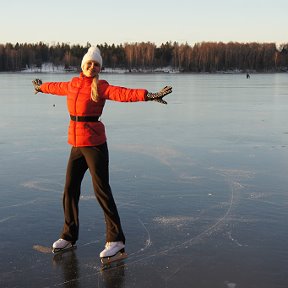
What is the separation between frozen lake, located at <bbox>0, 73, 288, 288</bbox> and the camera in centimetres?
335

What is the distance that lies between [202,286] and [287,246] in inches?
42.1

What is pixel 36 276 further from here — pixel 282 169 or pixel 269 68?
pixel 269 68

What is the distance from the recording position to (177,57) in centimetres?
11988

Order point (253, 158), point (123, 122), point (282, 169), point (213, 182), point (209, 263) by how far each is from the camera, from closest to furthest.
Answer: point (209, 263)
point (213, 182)
point (282, 169)
point (253, 158)
point (123, 122)

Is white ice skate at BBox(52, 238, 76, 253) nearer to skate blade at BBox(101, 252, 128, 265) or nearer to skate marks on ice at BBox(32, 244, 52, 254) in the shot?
skate marks on ice at BBox(32, 244, 52, 254)

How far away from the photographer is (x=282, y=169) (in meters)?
6.90

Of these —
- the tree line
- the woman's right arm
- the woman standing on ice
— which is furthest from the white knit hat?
the tree line

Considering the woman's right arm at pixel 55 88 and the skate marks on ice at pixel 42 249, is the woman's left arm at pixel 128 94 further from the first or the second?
the skate marks on ice at pixel 42 249

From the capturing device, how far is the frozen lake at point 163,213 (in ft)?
11.0

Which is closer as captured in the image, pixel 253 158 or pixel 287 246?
pixel 287 246

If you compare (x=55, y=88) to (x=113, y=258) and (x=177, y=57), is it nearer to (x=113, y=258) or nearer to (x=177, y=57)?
(x=113, y=258)

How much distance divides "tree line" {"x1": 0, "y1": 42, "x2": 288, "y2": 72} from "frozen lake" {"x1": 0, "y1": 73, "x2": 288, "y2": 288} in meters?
110

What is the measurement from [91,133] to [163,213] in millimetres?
1513

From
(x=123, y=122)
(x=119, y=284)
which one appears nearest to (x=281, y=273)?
(x=119, y=284)
